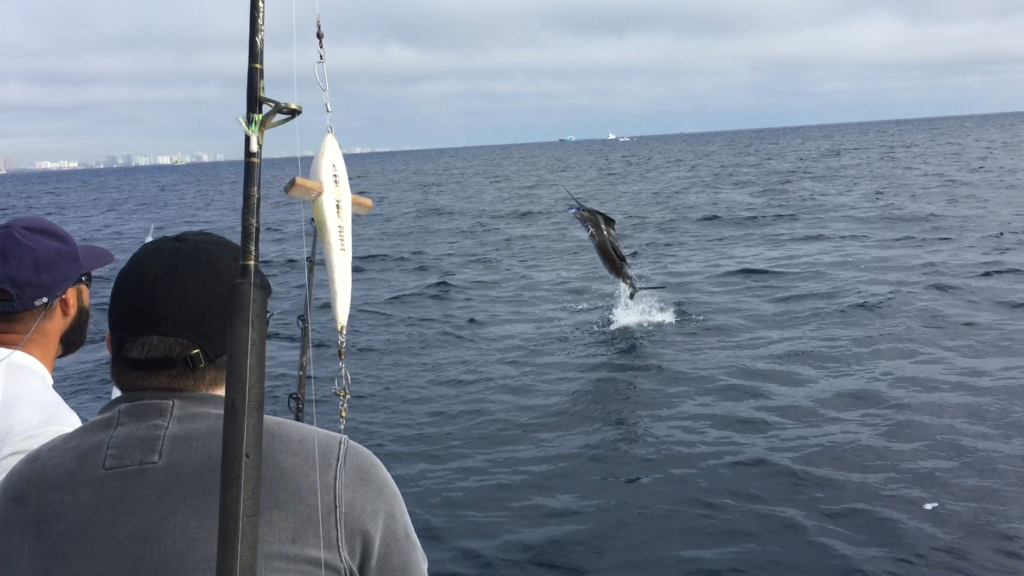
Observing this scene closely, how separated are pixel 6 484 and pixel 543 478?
544 cm

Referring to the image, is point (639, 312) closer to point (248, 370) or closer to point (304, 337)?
point (304, 337)

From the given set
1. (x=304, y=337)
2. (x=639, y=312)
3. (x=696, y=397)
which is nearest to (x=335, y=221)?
(x=304, y=337)

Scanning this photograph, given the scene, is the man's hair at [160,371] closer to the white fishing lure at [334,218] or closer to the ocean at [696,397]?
the white fishing lure at [334,218]

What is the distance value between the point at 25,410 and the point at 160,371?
119 cm

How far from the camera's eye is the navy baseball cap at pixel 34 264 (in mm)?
2645

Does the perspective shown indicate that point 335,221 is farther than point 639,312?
No

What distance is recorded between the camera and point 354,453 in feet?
5.21

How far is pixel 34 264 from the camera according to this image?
8.77 ft

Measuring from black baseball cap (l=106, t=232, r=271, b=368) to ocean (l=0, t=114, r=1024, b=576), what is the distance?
4.18 m

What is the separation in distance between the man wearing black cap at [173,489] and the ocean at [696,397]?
13.6 feet

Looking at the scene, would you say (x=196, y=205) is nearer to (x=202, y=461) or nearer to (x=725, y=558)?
(x=725, y=558)

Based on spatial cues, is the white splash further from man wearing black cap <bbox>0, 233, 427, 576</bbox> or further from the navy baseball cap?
man wearing black cap <bbox>0, 233, 427, 576</bbox>

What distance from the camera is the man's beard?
116 inches

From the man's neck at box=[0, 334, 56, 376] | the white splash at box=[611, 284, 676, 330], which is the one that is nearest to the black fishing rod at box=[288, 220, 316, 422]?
the man's neck at box=[0, 334, 56, 376]
